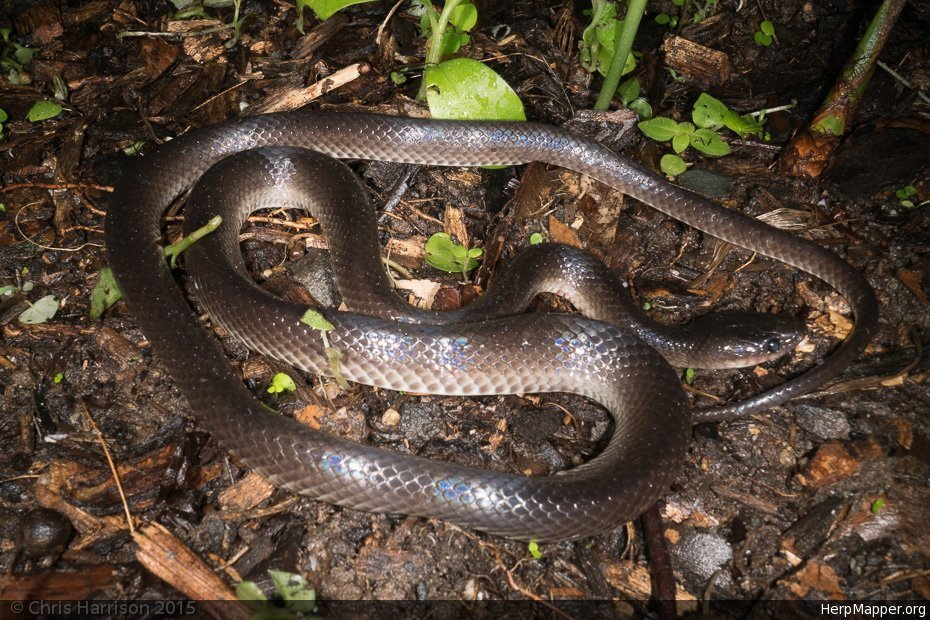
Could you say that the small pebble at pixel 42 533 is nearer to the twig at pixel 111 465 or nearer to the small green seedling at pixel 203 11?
the twig at pixel 111 465

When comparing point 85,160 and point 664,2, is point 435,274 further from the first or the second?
point 664,2

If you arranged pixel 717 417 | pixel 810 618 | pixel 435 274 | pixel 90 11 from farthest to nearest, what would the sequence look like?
pixel 90 11 → pixel 435 274 → pixel 717 417 → pixel 810 618

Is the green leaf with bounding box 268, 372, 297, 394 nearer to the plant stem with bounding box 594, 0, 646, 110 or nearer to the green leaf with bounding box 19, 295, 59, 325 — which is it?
the green leaf with bounding box 19, 295, 59, 325

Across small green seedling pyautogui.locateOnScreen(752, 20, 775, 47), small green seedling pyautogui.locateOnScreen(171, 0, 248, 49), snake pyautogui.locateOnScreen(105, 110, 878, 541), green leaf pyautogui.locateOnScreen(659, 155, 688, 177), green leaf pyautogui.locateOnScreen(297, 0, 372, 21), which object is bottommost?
snake pyautogui.locateOnScreen(105, 110, 878, 541)

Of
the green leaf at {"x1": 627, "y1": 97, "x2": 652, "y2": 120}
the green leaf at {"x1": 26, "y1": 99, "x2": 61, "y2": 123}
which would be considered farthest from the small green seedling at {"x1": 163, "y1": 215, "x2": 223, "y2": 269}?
the green leaf at {"x1": 627, "y1": 97, "x2": 652, "y2": 120}

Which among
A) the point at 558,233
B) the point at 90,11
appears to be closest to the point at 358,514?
the point at 558,233
